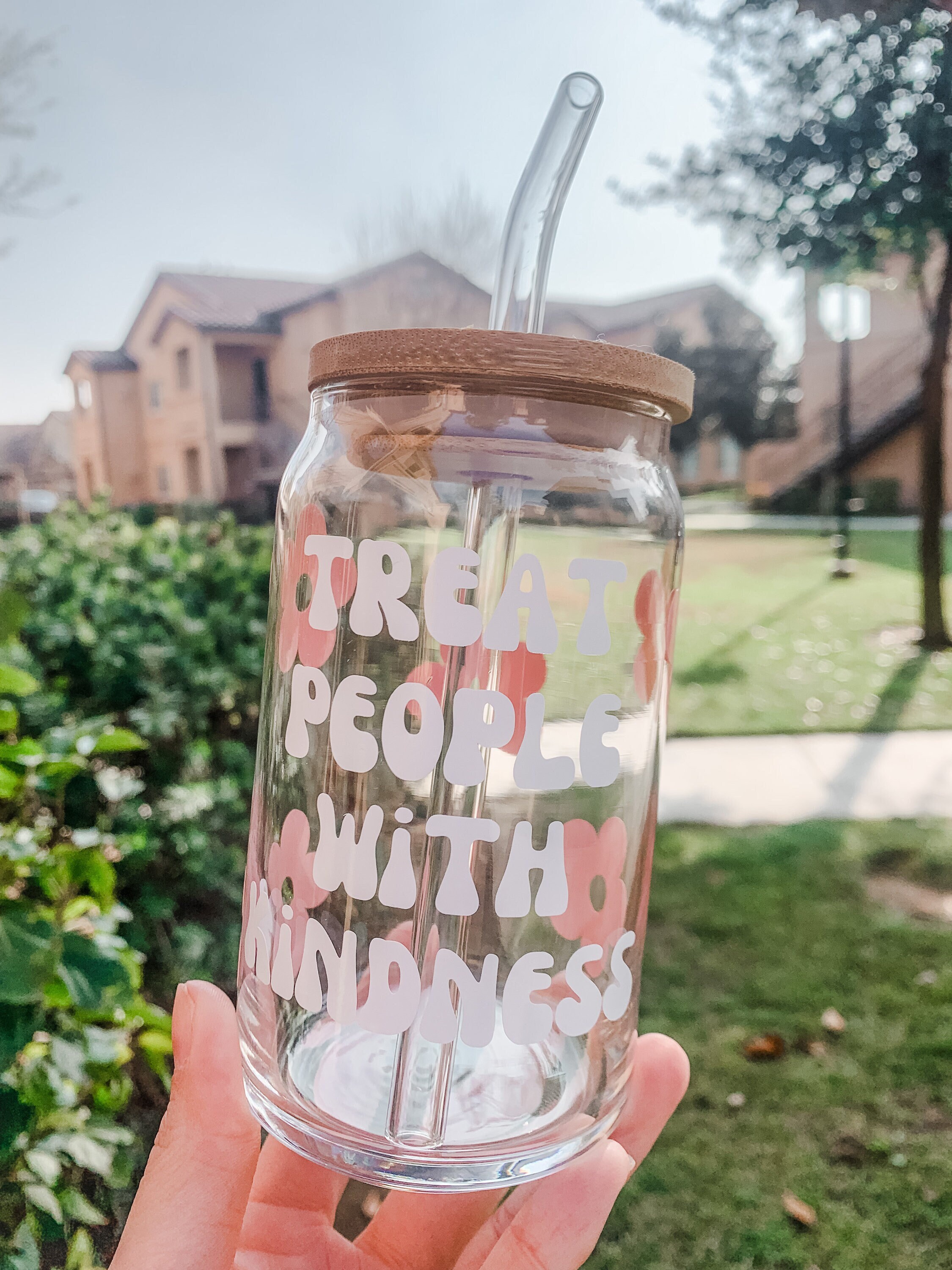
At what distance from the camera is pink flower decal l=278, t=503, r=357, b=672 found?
46 cm

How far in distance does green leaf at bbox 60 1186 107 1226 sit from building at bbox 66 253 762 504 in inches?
53.5

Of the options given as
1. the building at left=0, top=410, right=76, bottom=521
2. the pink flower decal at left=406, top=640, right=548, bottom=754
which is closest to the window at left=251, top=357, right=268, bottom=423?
the building at left=0, top=410, right=76, bottom=521

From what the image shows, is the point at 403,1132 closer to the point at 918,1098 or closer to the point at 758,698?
the point at 918,1098

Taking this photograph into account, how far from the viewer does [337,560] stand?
0.46 m

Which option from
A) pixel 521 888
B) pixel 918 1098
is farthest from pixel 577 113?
pixel 918 1098

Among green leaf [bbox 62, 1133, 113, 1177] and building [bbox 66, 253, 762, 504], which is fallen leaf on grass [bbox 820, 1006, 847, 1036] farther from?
building [bbox 66, 253, 762, 504]

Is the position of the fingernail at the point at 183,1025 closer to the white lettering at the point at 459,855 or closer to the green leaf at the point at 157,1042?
the white lettering at the point at 459,855

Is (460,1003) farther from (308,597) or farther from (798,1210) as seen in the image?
(798,1210)

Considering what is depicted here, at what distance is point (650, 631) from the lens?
51cm

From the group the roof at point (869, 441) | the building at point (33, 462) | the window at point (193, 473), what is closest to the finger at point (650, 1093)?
the building at point (33, 462)

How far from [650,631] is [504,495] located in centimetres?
12

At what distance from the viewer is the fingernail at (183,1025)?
521mm

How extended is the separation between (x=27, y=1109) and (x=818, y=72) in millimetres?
2196

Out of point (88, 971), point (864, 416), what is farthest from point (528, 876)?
point (864, 416)
